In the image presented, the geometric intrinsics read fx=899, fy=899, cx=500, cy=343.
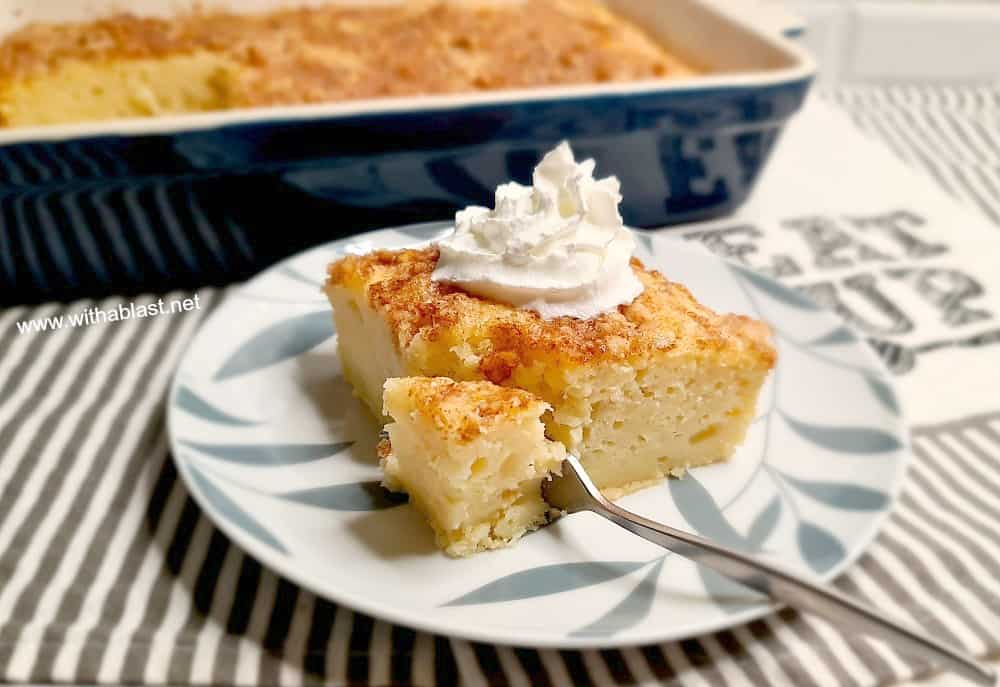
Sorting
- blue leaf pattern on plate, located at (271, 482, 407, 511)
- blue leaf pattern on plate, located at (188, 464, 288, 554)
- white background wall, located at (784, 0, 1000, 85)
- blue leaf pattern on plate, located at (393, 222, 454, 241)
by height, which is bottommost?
white background wall, located at (784, 0, 1000, 85)

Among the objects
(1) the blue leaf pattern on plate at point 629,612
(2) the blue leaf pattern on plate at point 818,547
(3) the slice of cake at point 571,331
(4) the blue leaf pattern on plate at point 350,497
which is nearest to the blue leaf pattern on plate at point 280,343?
(3) the slice of cake at point 571,331

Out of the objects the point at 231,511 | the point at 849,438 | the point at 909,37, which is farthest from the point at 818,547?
the point at 909,37

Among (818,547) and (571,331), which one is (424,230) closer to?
(571,331)

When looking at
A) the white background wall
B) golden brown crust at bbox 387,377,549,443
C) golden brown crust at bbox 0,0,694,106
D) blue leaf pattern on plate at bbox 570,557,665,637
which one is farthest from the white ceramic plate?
the white background wall

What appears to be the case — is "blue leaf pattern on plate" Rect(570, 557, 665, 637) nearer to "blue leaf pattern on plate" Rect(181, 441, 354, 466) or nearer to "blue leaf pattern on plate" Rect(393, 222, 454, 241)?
"blue leaf pattern on plate" Rect(181, 441, 354, 466)

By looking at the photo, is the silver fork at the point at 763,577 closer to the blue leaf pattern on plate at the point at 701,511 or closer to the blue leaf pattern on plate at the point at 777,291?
the blue leaf pattern on plate at the point at 701,511
